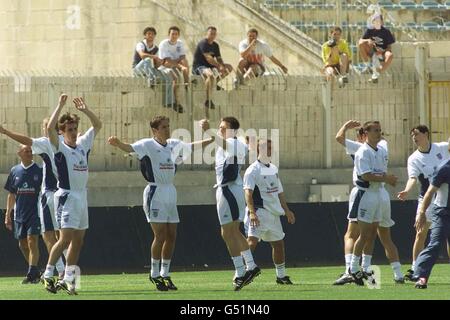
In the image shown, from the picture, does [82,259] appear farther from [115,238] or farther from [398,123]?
[398,123]

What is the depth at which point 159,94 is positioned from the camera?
28781 mm

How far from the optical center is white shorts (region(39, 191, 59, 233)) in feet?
68.6

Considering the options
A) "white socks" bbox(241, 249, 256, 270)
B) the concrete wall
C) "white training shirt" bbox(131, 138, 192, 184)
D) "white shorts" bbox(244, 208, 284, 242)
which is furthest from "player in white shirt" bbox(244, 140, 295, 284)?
the concrete wall

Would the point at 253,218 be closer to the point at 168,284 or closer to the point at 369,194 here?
the point at 168,284

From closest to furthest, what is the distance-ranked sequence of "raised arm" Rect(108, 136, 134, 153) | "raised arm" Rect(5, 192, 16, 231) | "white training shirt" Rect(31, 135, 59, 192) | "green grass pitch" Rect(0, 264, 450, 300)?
"green grass pitch" Rect(0, 264, 450, 300) < "raised arm" Rect(108, 136, 134, 153) < "white training shirt" Rect(31, 135, 59, 192) < "raised arm" Rect(5, 192, 16, 231)

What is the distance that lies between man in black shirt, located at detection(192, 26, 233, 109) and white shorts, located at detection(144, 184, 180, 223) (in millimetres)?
9218

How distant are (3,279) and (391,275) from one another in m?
6.16

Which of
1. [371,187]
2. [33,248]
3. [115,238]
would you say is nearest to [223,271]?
[115,238]

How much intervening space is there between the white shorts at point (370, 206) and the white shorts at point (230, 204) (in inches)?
65.0

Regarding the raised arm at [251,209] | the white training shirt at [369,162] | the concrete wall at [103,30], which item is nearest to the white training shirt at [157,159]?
the raised arm at [251,209]

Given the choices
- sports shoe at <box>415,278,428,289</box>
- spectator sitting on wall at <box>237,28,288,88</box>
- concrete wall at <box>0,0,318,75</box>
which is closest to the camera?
sports shoe at <box>415,278,428,289</box>

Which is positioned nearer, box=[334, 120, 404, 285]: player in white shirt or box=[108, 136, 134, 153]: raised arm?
box=[108, 136, 134, 153]: raised arm

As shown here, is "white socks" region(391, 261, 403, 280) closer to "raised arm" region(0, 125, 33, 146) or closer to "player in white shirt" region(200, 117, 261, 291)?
"player in white shirt" region(200, 117, 261, 291)

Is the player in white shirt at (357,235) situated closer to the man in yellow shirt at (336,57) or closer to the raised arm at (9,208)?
the raised arm at (9,208)
